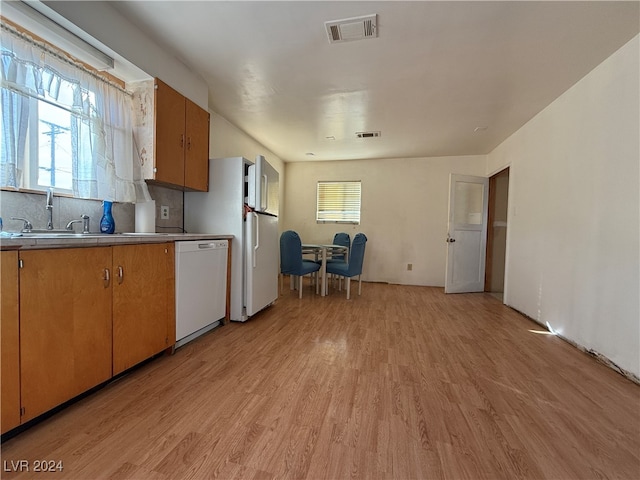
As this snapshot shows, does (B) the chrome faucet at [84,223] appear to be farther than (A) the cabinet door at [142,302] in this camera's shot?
Yes

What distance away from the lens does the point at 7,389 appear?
108 centimetres

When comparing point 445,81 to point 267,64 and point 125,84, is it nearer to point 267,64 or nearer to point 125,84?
point 267,64

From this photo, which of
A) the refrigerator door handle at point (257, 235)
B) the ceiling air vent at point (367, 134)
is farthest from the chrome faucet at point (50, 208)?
the ceiling air vent at point (367, 134)

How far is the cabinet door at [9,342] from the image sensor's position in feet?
3.48

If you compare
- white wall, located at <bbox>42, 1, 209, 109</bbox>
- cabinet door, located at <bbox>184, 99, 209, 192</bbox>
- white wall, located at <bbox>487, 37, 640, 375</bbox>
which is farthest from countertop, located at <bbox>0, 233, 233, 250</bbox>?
white wall, located at <bbox>487, 37, 640, 375</bbox>

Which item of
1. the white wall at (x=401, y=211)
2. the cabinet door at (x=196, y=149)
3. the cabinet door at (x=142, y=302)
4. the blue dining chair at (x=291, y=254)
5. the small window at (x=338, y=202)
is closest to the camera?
the cabinet door at (x=142, y=302)

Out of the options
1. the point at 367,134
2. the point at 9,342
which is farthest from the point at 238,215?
the point at 367,134

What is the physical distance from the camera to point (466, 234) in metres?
4.57

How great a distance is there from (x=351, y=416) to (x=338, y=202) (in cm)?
461

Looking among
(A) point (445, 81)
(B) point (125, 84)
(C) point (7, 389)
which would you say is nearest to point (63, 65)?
(B) point (125, 84)

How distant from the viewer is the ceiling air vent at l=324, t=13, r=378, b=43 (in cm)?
186

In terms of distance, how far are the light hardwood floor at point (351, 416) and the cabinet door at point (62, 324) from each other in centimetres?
18

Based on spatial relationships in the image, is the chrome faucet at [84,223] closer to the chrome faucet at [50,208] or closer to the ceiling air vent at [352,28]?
the chrome faucet at [50,208]

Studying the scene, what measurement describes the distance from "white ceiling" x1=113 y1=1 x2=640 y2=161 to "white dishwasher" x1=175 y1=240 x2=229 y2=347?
1607 mm
